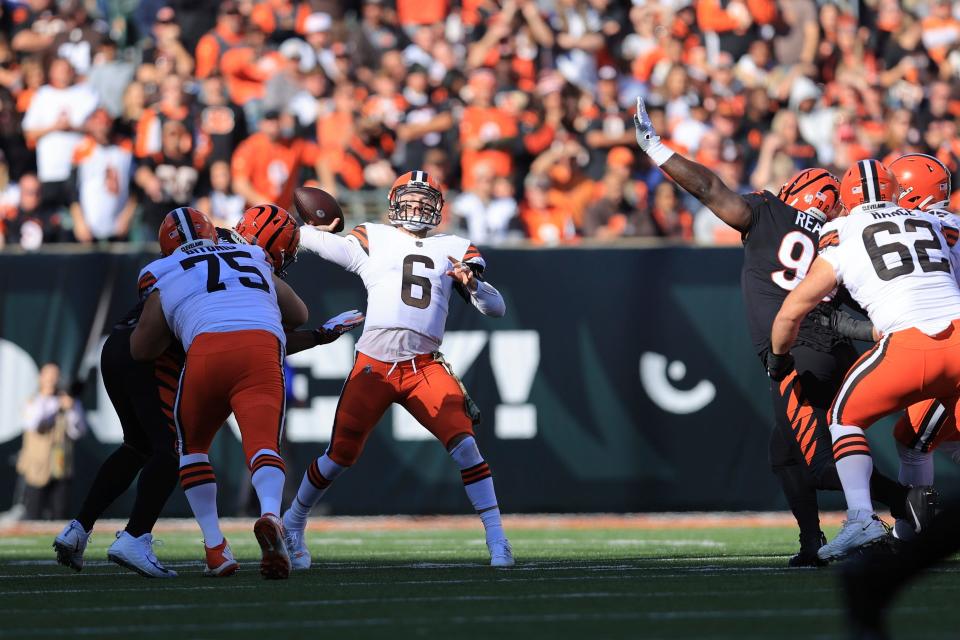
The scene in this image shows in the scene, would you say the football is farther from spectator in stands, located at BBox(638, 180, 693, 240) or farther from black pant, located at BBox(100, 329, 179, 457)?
spectator in stands, located at BBox(638, 180, 693, 240)

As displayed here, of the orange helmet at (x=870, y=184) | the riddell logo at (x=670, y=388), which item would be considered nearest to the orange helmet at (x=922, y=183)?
the orange helmet at (x=870, y=184)

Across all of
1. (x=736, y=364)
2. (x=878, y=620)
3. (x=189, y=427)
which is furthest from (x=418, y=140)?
(x=878, y=620)

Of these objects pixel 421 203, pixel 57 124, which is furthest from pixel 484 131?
pixel 421 203

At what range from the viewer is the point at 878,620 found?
377cm

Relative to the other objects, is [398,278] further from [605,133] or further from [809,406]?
[605,133]

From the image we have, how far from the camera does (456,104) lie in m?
15.5

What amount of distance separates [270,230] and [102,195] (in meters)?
6.70

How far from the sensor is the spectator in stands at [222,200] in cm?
1384

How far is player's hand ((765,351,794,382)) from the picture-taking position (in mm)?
7066

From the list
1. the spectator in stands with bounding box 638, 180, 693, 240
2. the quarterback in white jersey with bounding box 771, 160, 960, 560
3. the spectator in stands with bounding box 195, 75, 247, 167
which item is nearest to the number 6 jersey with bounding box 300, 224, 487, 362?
the quarterback in white jersey with bounding box 771, 160, 960, 560

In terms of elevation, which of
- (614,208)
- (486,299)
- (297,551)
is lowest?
(297,551)

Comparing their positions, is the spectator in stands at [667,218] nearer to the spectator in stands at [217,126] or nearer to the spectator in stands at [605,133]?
the spectator in stands at [605,133]

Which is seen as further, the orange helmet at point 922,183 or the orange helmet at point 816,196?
the orange helmet at point 816,196

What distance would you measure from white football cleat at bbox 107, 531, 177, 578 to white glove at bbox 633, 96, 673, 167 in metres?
3.07
